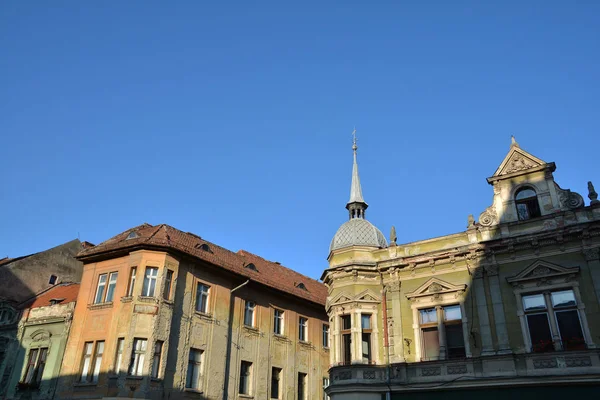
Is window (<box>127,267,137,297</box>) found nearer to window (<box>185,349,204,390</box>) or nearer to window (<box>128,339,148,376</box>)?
window (<box>128,339,148,376</box>)

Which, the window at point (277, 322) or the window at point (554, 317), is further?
the window at point (277, 322)

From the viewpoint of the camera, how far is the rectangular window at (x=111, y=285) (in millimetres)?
24875

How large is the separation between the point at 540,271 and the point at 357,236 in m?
8.17

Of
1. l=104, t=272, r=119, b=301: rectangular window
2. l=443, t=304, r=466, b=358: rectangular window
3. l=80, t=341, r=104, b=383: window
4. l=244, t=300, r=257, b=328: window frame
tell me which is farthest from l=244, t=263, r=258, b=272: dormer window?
l=443, t=304, r=466, b=358: rectangular window

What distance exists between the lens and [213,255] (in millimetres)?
28422

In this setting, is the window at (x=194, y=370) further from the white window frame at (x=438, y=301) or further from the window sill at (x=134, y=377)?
the white window frame at (x=438, y=301)

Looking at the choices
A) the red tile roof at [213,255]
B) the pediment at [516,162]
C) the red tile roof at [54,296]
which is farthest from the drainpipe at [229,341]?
the pediment at [516,162]

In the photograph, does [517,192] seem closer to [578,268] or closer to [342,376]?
[578,268]

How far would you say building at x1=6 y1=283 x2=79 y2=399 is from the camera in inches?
977

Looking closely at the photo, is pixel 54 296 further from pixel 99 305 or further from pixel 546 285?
pixel 546 285

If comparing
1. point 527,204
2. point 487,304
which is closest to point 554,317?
point 487,304

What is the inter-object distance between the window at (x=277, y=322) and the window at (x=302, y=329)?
1.58 meters

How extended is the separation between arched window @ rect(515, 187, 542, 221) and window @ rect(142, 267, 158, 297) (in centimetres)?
1716

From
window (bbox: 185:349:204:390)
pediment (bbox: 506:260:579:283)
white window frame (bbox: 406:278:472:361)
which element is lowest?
window (bbox: 185:349:204:390)
